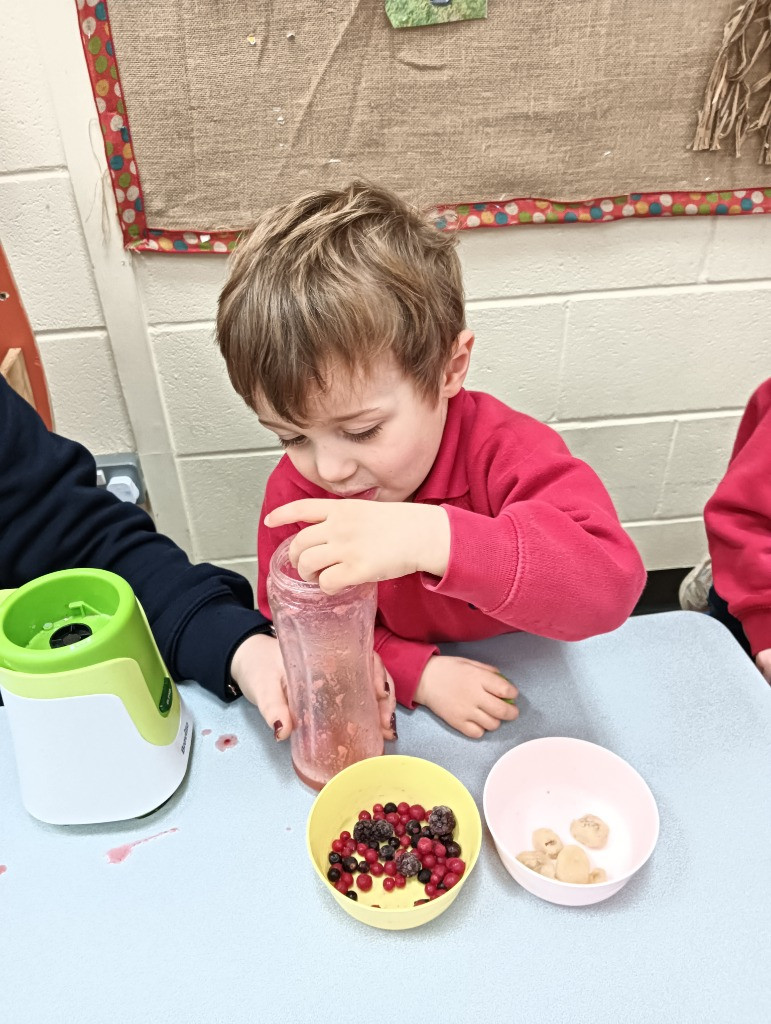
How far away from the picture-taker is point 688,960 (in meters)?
0.51

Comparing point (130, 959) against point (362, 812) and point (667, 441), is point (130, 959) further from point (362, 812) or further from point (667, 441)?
point (667, 441)

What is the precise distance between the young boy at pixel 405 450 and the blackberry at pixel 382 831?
0.13m

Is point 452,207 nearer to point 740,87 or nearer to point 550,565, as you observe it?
point 740,87

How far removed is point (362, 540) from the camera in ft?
1.85

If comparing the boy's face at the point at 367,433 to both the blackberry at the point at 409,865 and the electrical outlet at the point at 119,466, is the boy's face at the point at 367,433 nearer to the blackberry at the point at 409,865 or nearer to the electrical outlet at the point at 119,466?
the blackberry at the point at 409,865

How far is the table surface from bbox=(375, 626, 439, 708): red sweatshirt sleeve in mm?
37

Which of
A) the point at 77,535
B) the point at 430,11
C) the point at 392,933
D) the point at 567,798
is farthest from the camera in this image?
the point at 430,11

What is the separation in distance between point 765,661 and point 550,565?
1.28 ft

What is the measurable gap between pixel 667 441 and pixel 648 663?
854mm

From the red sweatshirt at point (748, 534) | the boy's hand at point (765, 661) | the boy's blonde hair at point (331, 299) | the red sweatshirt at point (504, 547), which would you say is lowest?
the boy's hand at point (765, 661)

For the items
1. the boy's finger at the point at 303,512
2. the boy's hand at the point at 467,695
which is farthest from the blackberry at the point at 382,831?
the boy's finger at the point at 303,512

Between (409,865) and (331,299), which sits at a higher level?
(331,299)

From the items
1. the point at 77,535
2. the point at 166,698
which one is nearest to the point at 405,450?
the point at 166,698

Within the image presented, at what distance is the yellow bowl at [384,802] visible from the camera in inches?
20.6
